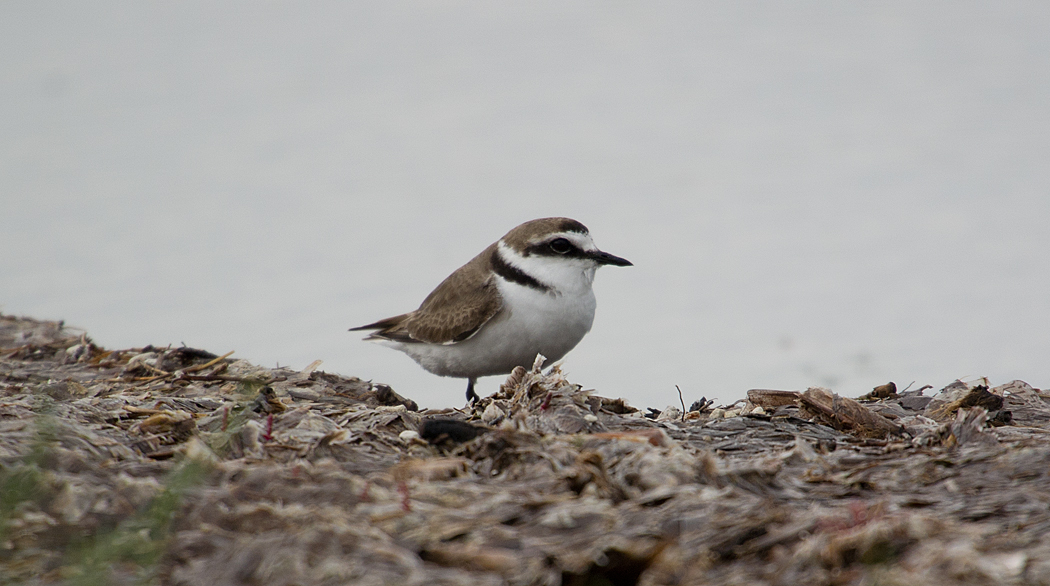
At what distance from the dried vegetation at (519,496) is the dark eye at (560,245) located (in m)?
2.19

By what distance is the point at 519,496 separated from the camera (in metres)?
2.95

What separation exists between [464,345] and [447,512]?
4.20 meters

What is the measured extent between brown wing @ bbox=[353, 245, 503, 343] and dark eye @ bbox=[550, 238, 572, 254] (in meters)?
0.52

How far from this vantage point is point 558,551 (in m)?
2.52

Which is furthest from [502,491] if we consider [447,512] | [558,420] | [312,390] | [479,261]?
[479,261]

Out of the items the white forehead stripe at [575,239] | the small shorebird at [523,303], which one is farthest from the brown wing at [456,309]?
the white forehead stripe at [575,239]

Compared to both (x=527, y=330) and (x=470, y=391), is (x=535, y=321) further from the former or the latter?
(x=470, y=391)

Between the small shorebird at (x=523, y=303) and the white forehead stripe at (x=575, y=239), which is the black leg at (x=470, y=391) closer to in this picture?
the small shorebird at (x=523, y=303)

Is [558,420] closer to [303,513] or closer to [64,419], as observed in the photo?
[303,513]

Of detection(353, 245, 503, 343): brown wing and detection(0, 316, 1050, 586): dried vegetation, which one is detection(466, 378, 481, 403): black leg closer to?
detection(353, 245, 503, 343): brown wing

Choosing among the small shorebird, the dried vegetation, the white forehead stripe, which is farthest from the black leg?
the dried vegetation

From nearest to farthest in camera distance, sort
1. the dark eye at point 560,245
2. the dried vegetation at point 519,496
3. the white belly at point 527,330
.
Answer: the dried vegetation at point 519,496 → the white belly at point 527,330 → the dark eye at point 560,245

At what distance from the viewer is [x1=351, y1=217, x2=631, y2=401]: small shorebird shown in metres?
6.62

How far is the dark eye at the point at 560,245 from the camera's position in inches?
266
